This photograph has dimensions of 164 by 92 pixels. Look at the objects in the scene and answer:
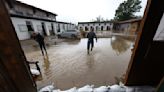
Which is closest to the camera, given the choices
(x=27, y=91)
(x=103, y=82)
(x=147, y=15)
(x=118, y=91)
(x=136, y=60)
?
(x=27, y=91)

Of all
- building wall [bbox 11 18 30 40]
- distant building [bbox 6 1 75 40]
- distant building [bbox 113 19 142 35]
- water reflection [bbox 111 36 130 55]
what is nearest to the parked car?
distant building [bbox 6 1 75 40]

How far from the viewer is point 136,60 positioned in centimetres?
184

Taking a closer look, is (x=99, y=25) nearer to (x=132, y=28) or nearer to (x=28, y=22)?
(x=132, y=28)

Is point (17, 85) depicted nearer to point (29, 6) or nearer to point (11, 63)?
point (11, 63)

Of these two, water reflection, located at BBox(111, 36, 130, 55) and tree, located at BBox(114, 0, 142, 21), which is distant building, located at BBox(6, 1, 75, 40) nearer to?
water reflection, located at BBox(111, 36, 130, 55)

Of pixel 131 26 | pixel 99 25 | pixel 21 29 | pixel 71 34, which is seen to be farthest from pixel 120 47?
pixel 99 25

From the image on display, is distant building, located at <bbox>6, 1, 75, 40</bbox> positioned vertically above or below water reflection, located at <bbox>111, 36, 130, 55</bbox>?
above

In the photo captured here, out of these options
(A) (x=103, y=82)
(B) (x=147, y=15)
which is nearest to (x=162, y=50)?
(B) (x=147, y=15)

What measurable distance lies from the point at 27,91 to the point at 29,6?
1811cm

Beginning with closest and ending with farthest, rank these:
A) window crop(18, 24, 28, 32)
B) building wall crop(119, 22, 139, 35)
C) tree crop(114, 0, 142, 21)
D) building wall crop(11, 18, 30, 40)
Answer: building wall crop(11, 18, 30, 40), window crop(18, 24, 28, 32), building wall crop(119, 22, 139, 35), tree crop(114, 0, 142, 21)

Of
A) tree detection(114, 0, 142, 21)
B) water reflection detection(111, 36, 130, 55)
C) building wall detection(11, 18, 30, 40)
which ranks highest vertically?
tree detection(114, 0, 142, 21)

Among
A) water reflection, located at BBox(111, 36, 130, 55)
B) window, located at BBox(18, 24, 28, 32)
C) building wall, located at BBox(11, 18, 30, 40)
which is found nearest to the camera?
water reflection, located at BBox(111, 36, 130, 55)

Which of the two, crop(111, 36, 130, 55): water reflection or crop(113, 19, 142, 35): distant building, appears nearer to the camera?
crop(111, 36, 130, 55): water reflection

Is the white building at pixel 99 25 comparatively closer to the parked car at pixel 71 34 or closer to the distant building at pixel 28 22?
the distant building at pixel 28 22
